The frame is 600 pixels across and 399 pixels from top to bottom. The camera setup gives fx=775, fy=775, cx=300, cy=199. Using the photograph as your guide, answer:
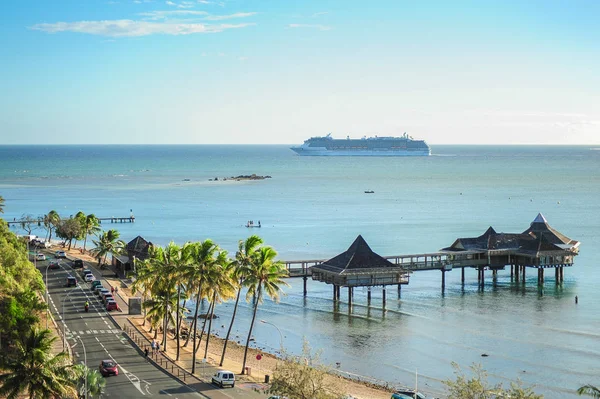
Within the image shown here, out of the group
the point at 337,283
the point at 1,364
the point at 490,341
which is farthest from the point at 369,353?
the point at 1,364

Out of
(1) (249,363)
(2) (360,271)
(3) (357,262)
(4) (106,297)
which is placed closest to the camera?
(1) (249,363)

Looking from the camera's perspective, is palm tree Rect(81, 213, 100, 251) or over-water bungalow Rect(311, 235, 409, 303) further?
palm tree Rect(81, 213, 100, 251)

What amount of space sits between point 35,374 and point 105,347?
64.5ft

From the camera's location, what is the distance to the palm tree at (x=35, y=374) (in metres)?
33.1

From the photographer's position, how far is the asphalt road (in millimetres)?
43344

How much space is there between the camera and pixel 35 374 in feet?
109

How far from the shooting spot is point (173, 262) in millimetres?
52156

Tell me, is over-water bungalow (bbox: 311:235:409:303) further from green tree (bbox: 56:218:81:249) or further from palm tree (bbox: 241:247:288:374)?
green tree (bbox: 56:218:81:249)

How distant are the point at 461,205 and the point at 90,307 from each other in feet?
432

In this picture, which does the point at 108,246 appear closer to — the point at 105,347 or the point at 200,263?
the point at 105,347

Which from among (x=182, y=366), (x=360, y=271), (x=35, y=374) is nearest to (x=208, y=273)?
(x=182, y=366)

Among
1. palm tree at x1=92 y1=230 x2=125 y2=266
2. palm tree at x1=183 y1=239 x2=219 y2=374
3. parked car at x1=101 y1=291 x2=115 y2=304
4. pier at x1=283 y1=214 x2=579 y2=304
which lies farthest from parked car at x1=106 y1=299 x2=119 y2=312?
palm tree at x1=92 y1=230 x2=125 y2=266

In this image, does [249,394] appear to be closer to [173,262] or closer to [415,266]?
[173,262]

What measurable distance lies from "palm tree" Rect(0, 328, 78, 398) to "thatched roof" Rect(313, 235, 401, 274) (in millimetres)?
42785
